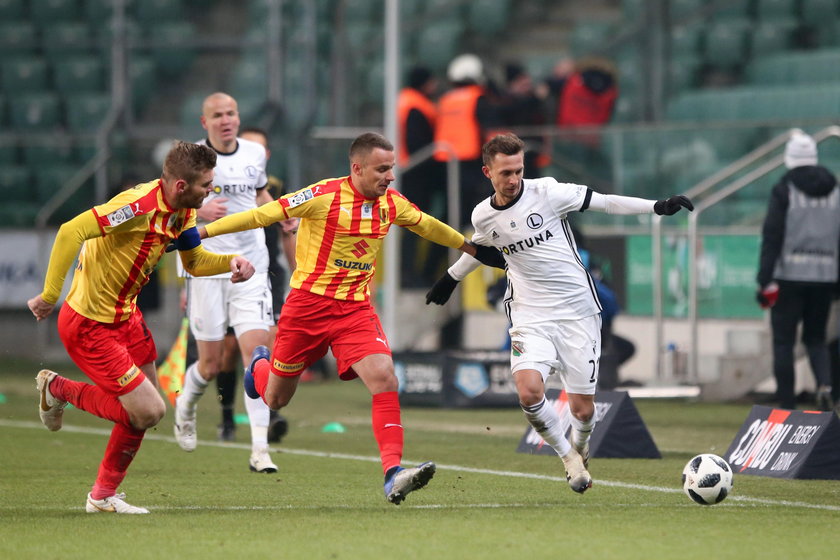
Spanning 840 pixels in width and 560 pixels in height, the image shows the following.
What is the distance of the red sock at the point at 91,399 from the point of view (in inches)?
299

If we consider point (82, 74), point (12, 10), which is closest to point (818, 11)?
point (82, 74)

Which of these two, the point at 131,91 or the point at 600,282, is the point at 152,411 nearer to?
the point at 600,282

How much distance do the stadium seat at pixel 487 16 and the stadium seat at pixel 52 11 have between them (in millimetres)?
5410

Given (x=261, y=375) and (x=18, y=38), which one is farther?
(x=18, y=38)

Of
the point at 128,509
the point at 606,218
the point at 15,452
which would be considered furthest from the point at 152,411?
the point at 606,218

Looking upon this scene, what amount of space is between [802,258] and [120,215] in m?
6.77

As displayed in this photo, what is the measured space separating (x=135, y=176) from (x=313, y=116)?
2.31 m

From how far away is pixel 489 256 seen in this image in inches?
334

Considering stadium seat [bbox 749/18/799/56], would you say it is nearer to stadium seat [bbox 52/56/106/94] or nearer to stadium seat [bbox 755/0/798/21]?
stadium seat [bbox 755/0/798/21]

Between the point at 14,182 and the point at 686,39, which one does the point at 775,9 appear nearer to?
the point at 686,39

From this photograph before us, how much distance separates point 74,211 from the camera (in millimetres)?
19375

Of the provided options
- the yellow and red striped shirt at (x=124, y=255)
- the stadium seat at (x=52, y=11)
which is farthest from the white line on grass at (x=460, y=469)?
the stadium seat at (x=52, y=11)

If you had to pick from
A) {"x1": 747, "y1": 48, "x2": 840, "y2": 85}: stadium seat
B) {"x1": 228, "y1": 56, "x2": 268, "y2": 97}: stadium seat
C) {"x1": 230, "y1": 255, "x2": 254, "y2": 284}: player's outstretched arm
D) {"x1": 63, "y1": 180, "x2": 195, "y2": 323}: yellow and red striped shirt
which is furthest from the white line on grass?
{"x1": 747, "y1": 48, "x2": 840, "y2": 85}: stadium seat

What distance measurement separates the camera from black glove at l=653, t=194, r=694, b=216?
790 cm
